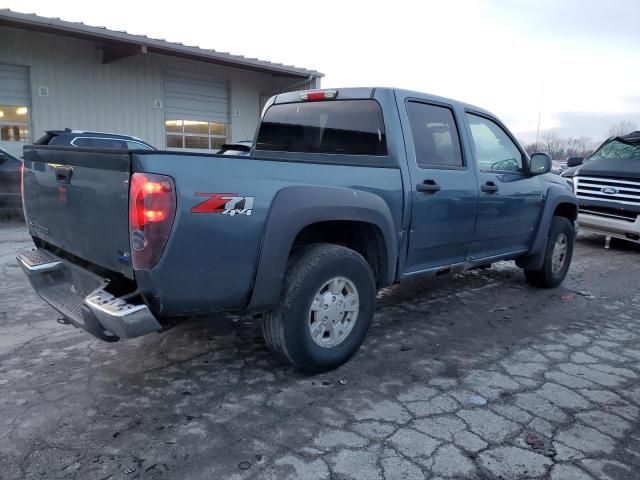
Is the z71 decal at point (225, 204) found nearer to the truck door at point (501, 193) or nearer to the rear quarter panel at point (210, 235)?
the rear quarter panel at point (210, 235)

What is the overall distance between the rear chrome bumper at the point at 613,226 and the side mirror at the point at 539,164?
416 centimetres

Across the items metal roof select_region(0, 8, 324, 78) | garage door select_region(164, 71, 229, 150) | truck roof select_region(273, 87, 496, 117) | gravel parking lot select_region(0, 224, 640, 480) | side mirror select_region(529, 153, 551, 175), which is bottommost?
gravel parking lot select_region(0, 224, 640, 480)

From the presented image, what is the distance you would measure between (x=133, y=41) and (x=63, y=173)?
33.0 feet

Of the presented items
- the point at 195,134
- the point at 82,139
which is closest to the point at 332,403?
the point at 82,139

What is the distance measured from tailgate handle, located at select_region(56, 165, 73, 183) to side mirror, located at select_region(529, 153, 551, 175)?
4.14m

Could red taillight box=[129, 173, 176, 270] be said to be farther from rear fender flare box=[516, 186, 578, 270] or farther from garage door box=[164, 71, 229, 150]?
garage door box=[164, 71, 229, 150]

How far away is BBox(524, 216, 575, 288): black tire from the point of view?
548 cm

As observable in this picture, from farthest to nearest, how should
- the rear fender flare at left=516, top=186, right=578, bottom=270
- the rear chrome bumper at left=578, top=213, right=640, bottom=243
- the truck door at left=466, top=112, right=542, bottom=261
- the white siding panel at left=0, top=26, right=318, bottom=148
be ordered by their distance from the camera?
1. the white siding panel at left=0, top=26, right=318, bottom=148
2. the rear chrome bumper at left=578, top=213, right=640, bottom=243
3. the rear fender flare at left=516, top=186, right=578, bottom=270
4. the truck door at left=466, top=112, right=542, bottom=261

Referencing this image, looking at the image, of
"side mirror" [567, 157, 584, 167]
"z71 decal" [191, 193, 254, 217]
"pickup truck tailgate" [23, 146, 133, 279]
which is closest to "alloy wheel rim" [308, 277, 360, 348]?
"z71 decal" [191, 193, 254, 217]

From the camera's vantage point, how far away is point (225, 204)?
2.55 metres

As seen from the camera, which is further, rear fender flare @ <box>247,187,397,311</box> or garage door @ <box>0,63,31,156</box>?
garage door @ <box>0,63,31,156</box>

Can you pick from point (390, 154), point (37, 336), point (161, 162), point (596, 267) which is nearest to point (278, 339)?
point (161, 162)

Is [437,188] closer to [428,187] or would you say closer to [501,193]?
[428,187]

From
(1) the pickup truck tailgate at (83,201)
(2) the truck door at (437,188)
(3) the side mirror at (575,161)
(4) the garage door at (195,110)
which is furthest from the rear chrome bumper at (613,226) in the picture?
(4) the garage door at (195,110)
